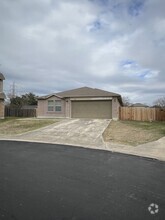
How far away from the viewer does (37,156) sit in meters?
9.83

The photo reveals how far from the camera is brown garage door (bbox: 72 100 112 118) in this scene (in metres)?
30.5

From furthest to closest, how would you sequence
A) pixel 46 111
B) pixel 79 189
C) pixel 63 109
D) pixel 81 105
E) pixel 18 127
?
pixel 46 111 < pixel 63 109 < pixel 81 105 < pixel 18 127 < pixel 79 189

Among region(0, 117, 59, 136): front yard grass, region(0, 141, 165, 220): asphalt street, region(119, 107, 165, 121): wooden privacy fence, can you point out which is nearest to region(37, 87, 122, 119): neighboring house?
region(119, 107, 165, 121): wooden privacy fence

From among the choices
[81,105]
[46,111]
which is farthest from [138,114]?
[46,111]

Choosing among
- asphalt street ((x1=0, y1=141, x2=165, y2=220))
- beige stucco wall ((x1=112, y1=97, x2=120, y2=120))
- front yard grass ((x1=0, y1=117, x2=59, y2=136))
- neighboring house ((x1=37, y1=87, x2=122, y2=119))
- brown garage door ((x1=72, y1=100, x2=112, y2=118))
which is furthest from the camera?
brown garage door ((x1=72, y1=100, x2=112, y2=118))

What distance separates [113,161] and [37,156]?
3031 millimetres

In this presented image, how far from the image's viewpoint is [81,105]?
31.5 metres

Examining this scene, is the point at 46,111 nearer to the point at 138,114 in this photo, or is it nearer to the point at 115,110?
the point at 115,110

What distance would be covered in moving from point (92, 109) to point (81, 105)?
1.54 m

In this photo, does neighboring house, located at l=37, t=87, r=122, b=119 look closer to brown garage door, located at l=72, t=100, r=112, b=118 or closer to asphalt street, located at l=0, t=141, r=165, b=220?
brown garage door, located at l=72, t=100, r=112, b=118

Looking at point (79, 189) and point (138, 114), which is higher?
point (138, 114)

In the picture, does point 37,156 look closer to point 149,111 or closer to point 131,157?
point 131,157

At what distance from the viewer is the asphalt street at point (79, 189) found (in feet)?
14.4

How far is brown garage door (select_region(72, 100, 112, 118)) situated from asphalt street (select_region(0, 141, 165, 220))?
21.2m
